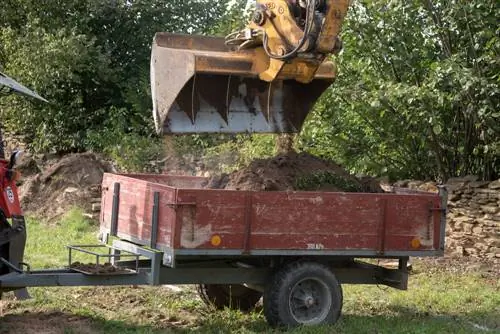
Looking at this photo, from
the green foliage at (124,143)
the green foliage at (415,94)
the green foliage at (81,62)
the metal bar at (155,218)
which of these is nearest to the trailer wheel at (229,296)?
the metal bar at (155,218)

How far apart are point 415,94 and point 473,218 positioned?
2.30 metres

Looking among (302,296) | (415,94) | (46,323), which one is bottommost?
(46,323)

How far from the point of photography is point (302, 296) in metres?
7.29

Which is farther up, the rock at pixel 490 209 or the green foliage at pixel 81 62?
the green foliage at pixel 81 62

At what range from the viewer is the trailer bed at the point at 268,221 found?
667 cm

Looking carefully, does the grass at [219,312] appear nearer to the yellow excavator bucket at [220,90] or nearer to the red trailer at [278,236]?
the red trailer at [278,236]

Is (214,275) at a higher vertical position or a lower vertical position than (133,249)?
lower

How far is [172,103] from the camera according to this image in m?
8.09

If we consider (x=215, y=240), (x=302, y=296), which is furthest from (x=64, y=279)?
(x=302, y=296)

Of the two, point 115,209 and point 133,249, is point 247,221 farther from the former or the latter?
point 115,209

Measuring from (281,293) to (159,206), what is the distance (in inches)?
53.0

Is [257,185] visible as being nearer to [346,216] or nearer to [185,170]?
[346,216]

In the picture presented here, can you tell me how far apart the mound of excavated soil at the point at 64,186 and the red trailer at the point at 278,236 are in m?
7.25

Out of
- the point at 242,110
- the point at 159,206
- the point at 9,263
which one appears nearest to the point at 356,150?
the point at 242,110
